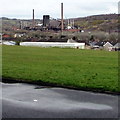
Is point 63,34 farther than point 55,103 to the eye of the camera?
Yes

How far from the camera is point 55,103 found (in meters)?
8.19

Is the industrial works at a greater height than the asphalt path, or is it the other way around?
the industrial works

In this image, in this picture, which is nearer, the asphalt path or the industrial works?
the asphalt path

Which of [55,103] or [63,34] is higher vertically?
[63,34]

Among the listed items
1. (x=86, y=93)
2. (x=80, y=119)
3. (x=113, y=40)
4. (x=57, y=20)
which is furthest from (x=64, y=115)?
(x=57, y=20)

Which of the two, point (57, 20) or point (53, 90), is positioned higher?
point (57, 20)

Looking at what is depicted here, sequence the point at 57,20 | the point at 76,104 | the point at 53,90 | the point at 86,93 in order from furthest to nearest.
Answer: the point at 57,20
the point at 53,90
the point at 86,93
the point at 76,104

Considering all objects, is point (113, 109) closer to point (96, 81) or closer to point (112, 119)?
point (112, 119)

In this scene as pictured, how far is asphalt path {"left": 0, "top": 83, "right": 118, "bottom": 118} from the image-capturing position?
696 centimetres

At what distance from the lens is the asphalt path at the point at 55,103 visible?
6.96m

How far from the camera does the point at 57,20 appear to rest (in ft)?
403

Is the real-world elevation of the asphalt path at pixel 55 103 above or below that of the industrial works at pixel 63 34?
below

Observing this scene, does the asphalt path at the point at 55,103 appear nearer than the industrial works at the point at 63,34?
Yes

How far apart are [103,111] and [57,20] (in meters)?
117
